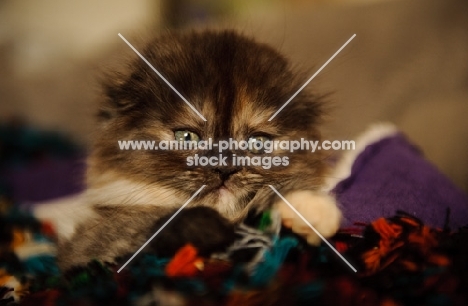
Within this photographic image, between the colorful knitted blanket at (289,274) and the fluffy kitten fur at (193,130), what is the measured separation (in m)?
0.06

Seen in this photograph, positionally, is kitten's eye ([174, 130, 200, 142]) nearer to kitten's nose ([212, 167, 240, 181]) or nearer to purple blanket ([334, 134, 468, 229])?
kitten's nose ([212, 167, 240, 181])

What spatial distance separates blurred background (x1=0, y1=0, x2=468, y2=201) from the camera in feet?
3.40

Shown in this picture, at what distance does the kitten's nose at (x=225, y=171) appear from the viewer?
780 millimetres

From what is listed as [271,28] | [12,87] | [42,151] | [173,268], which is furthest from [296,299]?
[42,151]

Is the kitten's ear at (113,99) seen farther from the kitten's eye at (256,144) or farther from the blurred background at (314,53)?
the kitten's eye at (256,144)

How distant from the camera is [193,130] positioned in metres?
0.82

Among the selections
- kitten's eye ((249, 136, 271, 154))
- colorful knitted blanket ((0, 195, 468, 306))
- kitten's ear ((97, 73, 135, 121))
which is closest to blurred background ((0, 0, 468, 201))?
kitten's ear ((97, 73, 135, 121))

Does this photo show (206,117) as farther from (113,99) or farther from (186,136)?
(113,99)

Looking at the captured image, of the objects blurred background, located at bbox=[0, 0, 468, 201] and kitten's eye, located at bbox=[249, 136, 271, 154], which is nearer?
kitten's eye, located at bbox=[249, 136, 271, 154]

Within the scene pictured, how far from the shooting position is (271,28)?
3.57 ft

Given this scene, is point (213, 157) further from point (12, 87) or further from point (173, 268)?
point (12, 87)

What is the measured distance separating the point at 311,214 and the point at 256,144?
0.17 m

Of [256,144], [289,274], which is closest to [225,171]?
[256,144]

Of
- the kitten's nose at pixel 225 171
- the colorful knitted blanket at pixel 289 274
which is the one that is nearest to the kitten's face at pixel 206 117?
the kitten's nose at pixel 225 171
